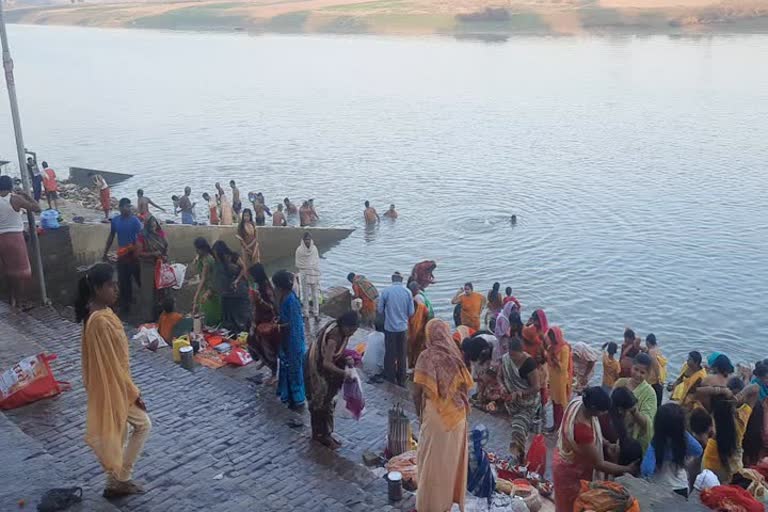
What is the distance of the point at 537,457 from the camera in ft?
25.0

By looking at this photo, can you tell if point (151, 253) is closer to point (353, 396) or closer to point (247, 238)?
point (247, 238)

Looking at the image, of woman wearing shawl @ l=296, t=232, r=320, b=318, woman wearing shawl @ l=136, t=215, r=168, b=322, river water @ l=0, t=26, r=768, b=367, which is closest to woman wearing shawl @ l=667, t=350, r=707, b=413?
woman wearing shawl @ l=296, t=232, r=320, b=318

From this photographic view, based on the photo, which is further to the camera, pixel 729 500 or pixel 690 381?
pixel 690 381

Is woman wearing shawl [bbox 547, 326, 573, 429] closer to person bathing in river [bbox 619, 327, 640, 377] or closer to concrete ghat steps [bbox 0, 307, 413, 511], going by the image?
person bathing in river [bbox 619, 327, 640, 377]

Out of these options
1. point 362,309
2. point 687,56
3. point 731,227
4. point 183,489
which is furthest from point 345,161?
point 687,56

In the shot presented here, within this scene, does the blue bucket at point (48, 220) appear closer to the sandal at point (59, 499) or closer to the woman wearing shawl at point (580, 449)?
the sandal at point (59, 499)

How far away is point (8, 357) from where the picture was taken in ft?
27.2

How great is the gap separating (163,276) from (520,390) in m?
5.70

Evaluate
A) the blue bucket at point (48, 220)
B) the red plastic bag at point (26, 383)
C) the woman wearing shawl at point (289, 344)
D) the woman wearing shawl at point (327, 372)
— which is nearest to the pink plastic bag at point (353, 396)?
the woman wearing shawl at point (327, 372)

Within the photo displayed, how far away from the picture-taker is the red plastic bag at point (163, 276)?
1103cm

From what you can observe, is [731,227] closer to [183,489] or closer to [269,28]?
[183,489]

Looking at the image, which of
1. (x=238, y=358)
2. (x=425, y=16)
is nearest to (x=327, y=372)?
(x=238, y=358)

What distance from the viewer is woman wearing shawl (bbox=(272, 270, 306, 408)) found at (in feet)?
24.9

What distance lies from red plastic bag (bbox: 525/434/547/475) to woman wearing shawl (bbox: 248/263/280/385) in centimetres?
278
